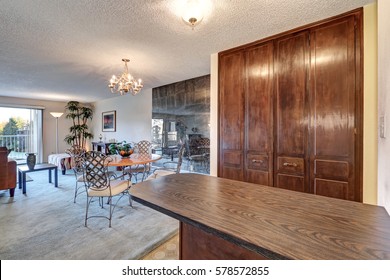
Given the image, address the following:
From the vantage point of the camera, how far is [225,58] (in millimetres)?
2912

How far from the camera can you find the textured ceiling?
6.12ft

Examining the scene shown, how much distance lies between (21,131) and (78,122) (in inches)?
69.3

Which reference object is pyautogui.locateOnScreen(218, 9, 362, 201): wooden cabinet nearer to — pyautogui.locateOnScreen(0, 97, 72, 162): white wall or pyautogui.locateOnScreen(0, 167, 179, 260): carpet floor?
pyautogui.locateOnScreen(0, 167, 179, 260): carpet floor

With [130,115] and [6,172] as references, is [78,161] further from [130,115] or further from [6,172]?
[130,115]

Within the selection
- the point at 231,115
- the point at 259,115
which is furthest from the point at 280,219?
the point at 231,115

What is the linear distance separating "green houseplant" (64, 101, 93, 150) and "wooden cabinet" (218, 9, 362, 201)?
254 inches

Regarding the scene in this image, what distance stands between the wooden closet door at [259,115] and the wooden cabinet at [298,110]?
13 mm

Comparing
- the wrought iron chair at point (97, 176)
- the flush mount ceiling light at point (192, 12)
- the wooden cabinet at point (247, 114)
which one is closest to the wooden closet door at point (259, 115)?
the wooden cabinet at point (247, 114)

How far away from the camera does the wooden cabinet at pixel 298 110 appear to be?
1965 millimetres

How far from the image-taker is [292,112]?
2318 mm

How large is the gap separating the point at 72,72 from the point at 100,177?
265 centimetres

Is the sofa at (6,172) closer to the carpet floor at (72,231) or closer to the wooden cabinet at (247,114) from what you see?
the carpet floor at (72,231)

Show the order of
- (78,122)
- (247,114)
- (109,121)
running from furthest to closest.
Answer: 1. (78,122)
2. (109,121)
3. (247,114)

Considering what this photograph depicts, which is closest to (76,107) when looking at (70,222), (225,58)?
(70,222)
